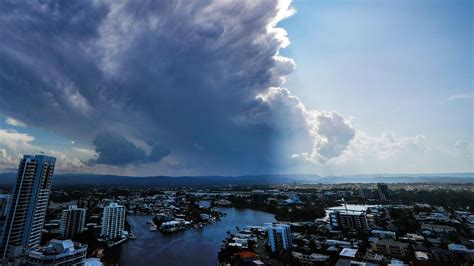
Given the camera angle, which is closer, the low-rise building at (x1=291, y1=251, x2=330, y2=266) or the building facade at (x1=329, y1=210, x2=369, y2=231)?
the low-rise building at (x1=291, y1=251, x2=330, y2=266)

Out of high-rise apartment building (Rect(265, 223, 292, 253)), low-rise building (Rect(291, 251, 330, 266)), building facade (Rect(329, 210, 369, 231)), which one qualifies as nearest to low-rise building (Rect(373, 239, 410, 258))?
low-rise building (Rect(291, 251, 330, 266))

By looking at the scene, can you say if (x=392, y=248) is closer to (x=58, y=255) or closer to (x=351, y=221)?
(x=351, y=221)

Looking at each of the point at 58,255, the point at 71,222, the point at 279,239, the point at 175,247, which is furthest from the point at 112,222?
the point at 279,239

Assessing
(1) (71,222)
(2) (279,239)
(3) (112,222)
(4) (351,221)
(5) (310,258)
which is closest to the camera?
(5) (310,258)

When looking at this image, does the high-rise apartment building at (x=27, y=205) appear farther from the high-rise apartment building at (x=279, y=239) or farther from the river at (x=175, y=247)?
the high-rise apartment building at (x=279, y=239)

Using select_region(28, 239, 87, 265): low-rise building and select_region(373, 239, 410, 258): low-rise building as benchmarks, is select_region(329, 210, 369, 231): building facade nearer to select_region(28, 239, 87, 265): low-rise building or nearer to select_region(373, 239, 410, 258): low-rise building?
select_region(373, 239, 410, 258): low-rise building

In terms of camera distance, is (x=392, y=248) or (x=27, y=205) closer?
(x=27, y=205)
